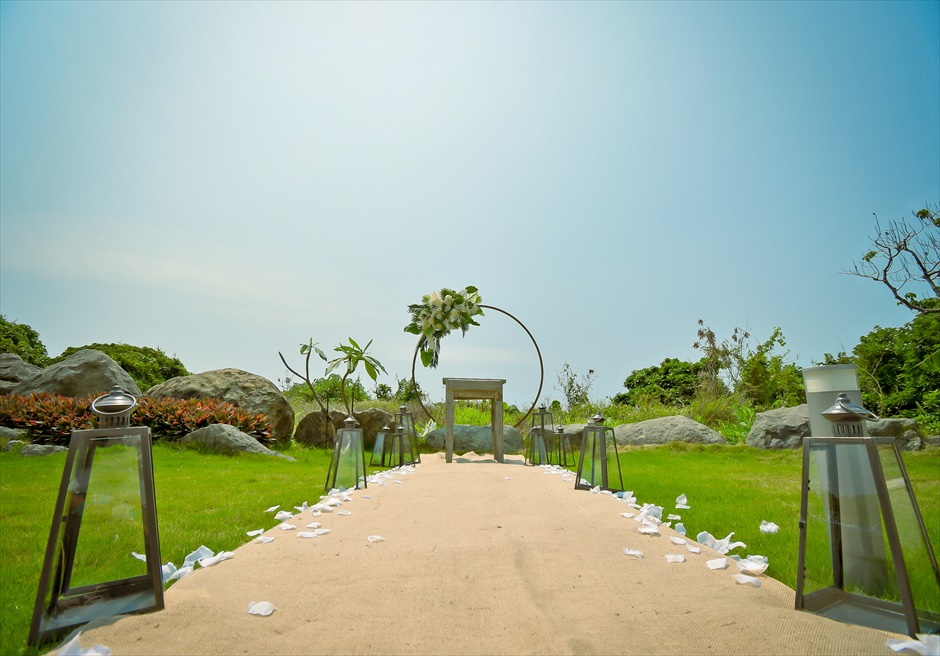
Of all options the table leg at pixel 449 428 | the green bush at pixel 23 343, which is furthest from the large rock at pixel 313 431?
the green bush at pixel 23 343

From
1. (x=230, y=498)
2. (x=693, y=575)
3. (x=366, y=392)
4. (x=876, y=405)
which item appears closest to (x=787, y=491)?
(x=693, y=575)


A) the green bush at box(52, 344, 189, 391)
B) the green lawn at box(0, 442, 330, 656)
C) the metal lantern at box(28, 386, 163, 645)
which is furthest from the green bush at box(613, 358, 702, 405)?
the metal lantern at box(28, 386, 163, 645)

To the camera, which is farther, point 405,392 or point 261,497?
point 405,392

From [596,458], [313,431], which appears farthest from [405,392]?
[596,458]

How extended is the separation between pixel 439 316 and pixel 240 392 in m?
4.32

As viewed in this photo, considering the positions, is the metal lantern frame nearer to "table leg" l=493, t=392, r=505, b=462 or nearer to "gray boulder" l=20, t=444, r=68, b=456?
"table leg" l=493, t=392, r=505, b=462

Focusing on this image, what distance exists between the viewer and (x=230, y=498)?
4547 millimetres

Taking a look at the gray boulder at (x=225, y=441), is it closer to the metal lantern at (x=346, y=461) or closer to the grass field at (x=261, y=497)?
the grass field at (x=261, y=497)

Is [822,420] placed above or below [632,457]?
above

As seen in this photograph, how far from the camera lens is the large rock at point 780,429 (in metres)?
8.37

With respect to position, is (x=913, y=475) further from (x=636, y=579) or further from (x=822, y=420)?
(x=636, y=579)

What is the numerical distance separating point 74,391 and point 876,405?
17.7 metres

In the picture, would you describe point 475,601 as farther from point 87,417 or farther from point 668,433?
point 87,417

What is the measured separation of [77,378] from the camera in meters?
10.7
